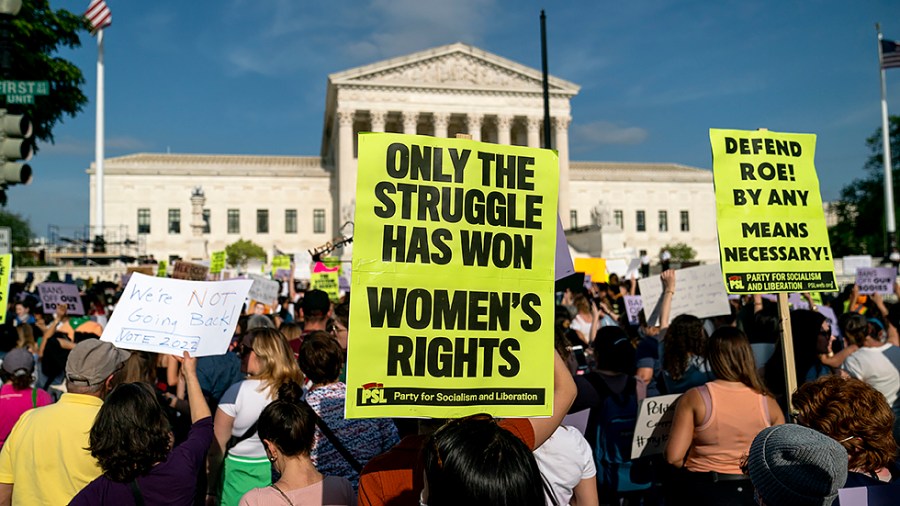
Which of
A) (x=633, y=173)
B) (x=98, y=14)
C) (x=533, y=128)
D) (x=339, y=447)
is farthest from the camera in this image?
(x=633, y=173)

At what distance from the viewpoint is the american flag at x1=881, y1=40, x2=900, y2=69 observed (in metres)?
30.5

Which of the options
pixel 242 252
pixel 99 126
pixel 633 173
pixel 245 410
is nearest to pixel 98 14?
pixel 99 126

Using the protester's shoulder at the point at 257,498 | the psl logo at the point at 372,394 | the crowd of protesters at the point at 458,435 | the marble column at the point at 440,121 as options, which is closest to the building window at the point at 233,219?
the marble column at the point at 440,121

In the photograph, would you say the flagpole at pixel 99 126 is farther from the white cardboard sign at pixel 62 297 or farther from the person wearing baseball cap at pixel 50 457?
the person wearing baseball cap at pixel 50 457

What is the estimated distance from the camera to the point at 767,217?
4113 mm

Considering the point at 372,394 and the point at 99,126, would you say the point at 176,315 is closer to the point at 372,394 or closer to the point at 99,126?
the point at 372,394

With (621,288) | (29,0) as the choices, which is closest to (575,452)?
(621,288)

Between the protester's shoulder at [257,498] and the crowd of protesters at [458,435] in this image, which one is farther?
the protester's shoulder at [257,498]

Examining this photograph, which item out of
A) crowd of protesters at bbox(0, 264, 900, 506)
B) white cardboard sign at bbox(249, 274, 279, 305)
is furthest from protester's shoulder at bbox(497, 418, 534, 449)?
white cardboard sign at bbox(249, 274, 279, 305)

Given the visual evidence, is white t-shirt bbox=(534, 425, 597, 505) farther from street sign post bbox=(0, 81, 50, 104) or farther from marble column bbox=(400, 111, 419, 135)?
marble column bbox=(400, 111, 419, 135)

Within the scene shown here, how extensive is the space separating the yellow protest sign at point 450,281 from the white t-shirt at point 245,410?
1462 mm

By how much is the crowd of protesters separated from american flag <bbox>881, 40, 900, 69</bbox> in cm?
3186

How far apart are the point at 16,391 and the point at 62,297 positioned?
15.9 ft

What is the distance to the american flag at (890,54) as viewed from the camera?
100ft
